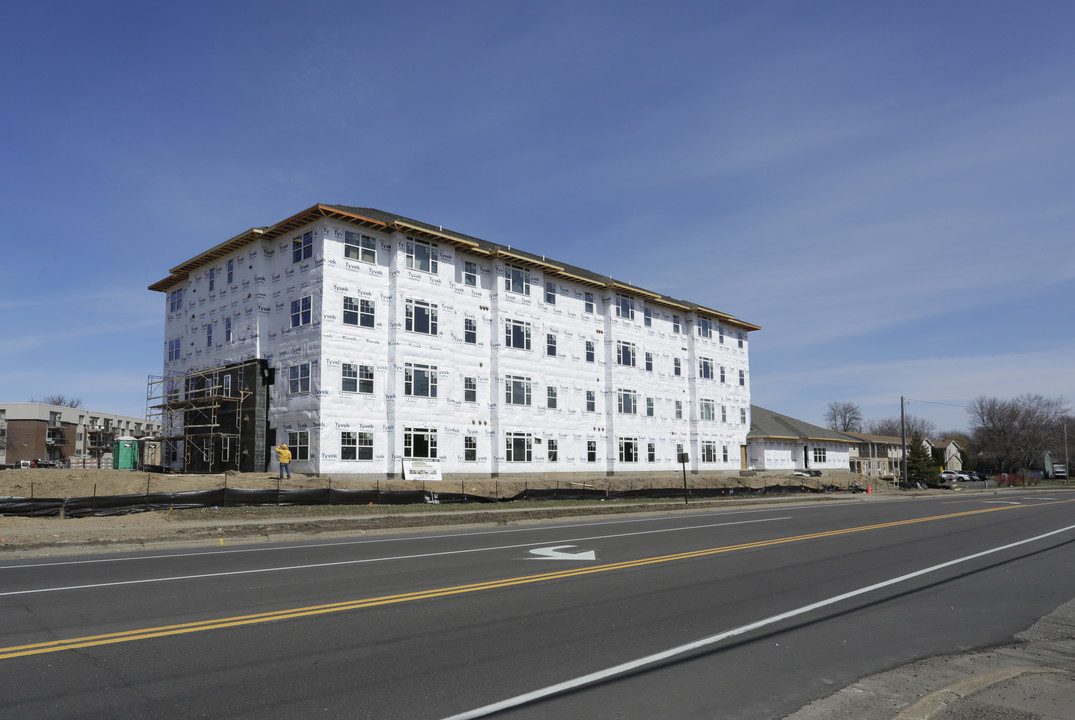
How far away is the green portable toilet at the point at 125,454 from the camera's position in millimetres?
44000

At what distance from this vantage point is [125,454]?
4441 centimetres

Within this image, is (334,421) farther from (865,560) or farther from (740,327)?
(740,327)

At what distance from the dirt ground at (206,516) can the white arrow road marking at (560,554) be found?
7.88 m

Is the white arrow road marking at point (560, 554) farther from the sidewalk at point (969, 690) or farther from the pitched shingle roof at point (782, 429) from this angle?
the pitched shingle roof at point (782, 429)

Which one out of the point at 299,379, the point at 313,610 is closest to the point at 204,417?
the point at 299,379

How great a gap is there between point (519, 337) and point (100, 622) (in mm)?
35682

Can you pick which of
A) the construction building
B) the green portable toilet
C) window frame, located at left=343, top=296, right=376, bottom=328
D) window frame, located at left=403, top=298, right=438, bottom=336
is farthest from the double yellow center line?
the green portable toilet

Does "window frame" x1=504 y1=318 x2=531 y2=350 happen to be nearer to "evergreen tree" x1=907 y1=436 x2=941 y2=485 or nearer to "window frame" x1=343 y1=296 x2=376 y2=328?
"window frame" x1=343 y1=296 x2=376 y2=328

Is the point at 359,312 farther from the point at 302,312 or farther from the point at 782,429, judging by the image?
the point at 782,429

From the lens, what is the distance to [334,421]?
113 feet

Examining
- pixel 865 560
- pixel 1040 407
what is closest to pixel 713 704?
pixel 865 560

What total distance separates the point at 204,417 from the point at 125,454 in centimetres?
879

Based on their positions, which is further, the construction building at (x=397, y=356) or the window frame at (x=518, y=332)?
the window frame at (x=518, y=332)

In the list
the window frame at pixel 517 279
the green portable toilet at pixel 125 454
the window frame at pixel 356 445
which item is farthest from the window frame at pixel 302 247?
the green portable toilet at pixel 125 454
